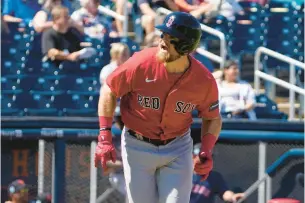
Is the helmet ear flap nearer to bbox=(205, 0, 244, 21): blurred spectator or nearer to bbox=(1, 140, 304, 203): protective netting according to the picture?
bbox=(1, 140, 304, 203): protective netting

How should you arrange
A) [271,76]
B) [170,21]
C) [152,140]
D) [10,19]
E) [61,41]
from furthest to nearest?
[271,76]
[10,19]
[61,41]
[152,140]
[170,21]

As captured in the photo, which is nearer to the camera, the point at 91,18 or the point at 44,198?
the point at 44,198

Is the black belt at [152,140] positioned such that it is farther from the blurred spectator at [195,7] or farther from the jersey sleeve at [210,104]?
the blurred spectator at [195,7]

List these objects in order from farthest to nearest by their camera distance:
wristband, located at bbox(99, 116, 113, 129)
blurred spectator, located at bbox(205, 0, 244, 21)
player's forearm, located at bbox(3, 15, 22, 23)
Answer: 1. blurred spectator, located at bbox(205, 0, 244, 21)
2. player's forearm, located at bbox(3, 15, 22, 23)
3. wristband, located at bbox(99, 116, 113, 129)

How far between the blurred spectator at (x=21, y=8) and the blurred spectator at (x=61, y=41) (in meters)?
0.65

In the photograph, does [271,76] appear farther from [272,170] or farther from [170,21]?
[170,21]

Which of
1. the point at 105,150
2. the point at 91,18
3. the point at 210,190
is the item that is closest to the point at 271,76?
the point at 91,18

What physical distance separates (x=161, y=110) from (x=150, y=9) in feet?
15.6

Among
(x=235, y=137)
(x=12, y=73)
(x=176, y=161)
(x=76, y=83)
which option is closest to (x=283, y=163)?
(x=235, y=137)

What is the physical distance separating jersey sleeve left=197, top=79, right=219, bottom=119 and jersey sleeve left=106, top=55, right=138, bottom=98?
1.56 ft

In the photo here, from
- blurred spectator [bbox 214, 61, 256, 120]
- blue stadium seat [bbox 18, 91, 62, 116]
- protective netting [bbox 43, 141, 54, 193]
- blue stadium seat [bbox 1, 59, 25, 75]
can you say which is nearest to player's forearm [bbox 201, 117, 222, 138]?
protective netting [bbox 43, 141, 54, 193]

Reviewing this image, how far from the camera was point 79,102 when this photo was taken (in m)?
8.57

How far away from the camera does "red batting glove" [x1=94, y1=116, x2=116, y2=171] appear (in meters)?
5.04

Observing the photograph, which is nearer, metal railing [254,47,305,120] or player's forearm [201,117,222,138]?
player's forearm [201,117,222,138]
